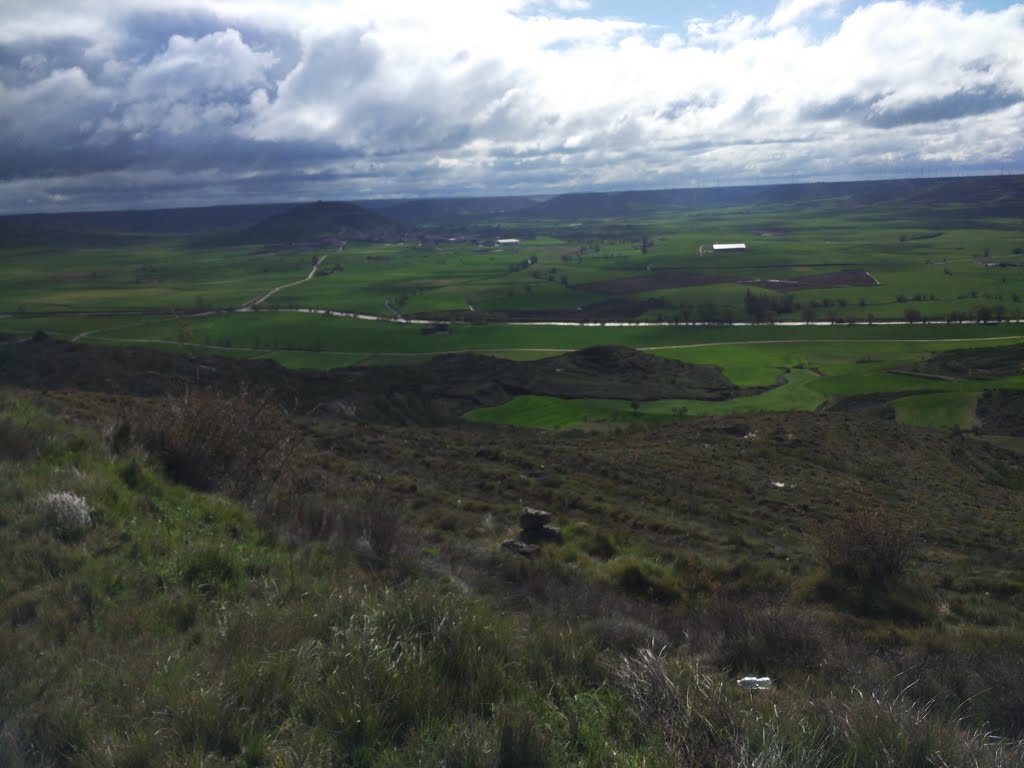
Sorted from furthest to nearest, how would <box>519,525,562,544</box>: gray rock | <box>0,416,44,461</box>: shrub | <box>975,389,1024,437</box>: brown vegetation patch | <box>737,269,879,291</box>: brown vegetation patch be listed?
<box>737,269,879,291</box>: brown vegetation patch < <box>975,389,1024,437</box>: brown vegetation patch < <box>519,525,562,544</box>: gray rock < <box>0,416,44,461</box>: shrub

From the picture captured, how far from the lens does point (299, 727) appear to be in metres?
4.73

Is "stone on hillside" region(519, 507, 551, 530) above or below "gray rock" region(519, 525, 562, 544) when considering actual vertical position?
above

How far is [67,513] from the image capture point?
26.0 ft

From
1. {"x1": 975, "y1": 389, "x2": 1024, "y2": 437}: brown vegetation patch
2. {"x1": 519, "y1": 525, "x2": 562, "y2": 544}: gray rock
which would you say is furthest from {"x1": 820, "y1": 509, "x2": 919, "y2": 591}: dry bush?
{"x1": 975, "y1": 389, "x2": 1024, "y2": 437}: brown vegetation patch

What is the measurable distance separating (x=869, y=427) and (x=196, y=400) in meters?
31.5

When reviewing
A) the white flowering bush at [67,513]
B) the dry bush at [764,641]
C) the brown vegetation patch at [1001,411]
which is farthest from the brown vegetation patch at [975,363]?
the white flowering bush at [67,513]

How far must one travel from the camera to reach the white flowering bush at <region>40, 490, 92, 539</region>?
25.3ft

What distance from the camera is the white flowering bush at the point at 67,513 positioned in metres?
7.73

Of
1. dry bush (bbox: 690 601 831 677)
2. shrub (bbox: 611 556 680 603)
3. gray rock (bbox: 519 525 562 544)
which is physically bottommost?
gray rock (bbox: 519 525 562 544)

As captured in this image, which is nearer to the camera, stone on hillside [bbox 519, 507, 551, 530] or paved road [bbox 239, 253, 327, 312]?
stone on hillside [bbox 519, 507, 551, 530]

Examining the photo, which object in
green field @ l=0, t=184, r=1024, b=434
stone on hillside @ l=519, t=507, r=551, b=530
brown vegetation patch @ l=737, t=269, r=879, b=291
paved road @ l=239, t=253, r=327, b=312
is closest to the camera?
stone on hillside @ l=519, t=507, r=551, b=530

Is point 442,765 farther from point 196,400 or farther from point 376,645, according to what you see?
point 196,400

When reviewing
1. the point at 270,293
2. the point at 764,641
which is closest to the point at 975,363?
the point at 764,641

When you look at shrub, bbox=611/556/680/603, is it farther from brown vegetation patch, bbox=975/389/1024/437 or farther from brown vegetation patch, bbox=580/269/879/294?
brown vegetation patch, bbox=580/269/879/294
